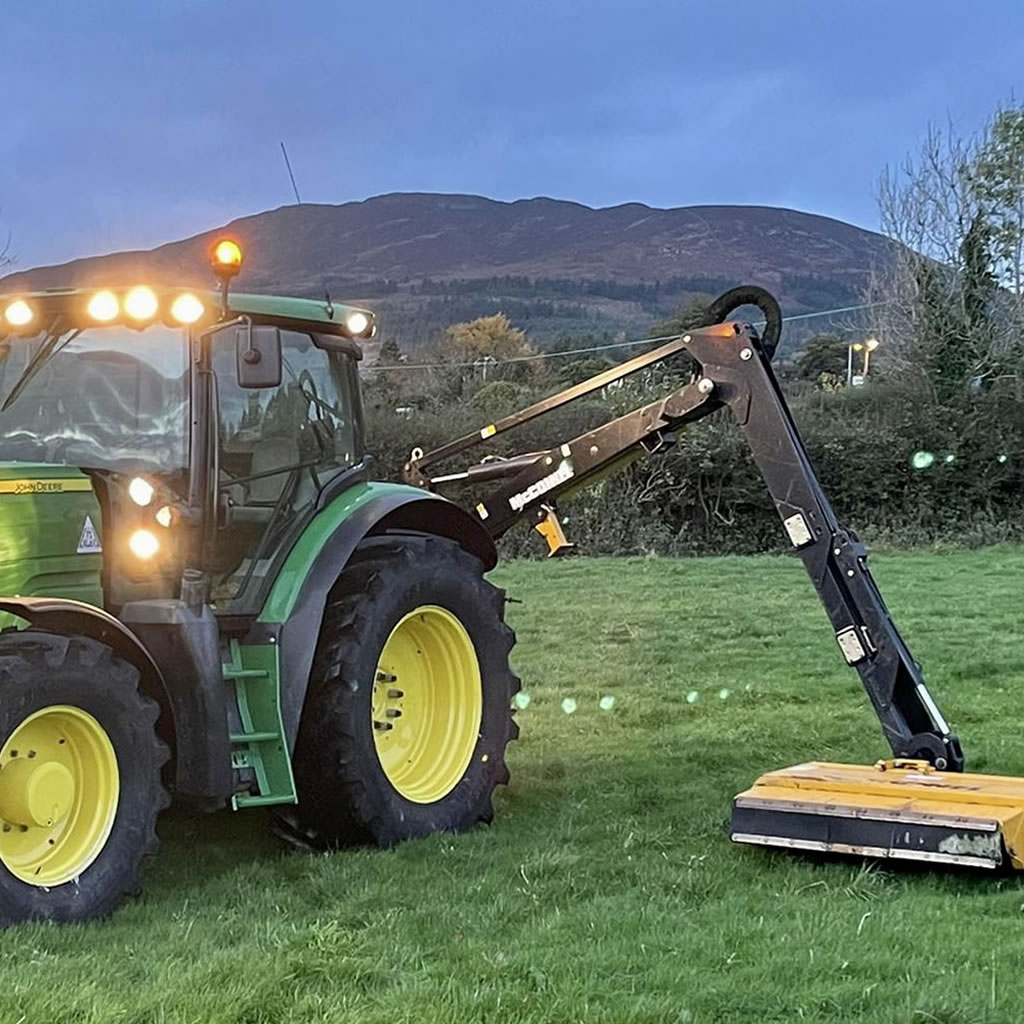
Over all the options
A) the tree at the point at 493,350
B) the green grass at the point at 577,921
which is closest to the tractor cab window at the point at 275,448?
the green grass at the point at 577,921

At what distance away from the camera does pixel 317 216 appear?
8516mm

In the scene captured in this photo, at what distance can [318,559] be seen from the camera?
5.62m

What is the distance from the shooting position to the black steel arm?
5820 mm

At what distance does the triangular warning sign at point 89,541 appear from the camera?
5.01m

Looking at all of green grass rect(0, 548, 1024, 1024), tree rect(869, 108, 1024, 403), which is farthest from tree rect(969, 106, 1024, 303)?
green grass rect(0, 548, 1024, 1024)

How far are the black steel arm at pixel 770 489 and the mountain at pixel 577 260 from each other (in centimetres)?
1750

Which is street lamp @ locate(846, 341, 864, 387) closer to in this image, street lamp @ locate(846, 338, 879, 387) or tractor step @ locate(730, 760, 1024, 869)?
street lamp @ locate(846, 338, 879, 387)

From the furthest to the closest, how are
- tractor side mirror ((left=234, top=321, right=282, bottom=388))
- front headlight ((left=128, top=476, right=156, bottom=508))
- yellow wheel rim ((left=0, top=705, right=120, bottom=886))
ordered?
front headlight ((left=128, top=476, right=156, bottom=508)), tractor side mirror ((left=234, top=321, right=282, bottom=388)), yellow wheel rim ((left=0, top=705, right=120, bottom=886))

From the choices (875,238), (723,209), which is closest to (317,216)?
(875,238)

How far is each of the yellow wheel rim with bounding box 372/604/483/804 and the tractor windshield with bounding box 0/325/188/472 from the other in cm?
142

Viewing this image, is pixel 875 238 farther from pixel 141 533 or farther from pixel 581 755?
pixel 141 533

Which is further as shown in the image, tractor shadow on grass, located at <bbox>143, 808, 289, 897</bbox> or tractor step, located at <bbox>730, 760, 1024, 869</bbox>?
tractor shadow on grass, located at <bbox>143, 808, 289, 897</bbox>

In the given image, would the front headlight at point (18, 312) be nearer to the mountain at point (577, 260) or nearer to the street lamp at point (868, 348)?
the mountain at point (577, 260)

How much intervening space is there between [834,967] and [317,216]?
5.87m
